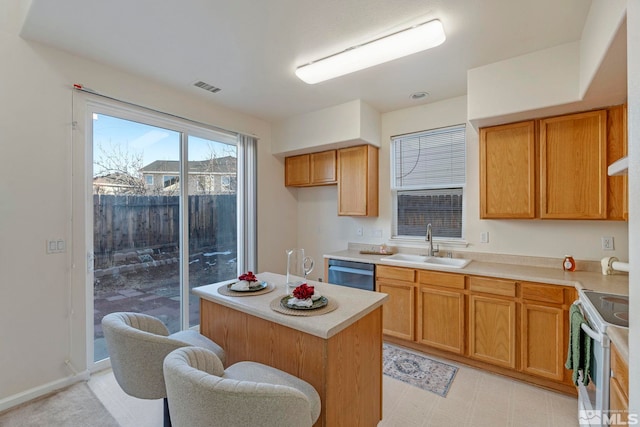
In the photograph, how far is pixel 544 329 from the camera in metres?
2.35

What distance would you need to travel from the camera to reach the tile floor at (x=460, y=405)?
2.03m

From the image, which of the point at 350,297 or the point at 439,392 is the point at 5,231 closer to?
the point at 350,297

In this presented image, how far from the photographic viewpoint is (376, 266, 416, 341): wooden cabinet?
299cm

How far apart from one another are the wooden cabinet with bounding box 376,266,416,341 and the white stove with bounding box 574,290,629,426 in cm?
133

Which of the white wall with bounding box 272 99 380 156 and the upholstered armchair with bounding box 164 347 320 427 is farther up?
the white wall with bounding box 272 99 380 156

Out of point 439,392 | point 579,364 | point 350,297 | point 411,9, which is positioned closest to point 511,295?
point 579,364

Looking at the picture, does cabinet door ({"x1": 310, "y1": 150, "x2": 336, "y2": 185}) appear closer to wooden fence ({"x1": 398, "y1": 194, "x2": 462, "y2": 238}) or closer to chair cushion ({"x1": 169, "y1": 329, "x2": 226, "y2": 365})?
wooden fence ({"x1": 398, "y1": 194, "x2": 462, "y2": 238})

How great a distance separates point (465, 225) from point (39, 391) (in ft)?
13.8

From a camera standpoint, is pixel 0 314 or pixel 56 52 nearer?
pixel 0 314

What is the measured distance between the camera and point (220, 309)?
2004 millimetres

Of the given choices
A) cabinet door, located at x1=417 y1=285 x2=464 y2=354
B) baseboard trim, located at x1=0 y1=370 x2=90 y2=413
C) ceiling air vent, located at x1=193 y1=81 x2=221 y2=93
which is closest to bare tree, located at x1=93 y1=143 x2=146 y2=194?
ceiling air vent, located at x1=193 y1=81 x2=221 y2=93

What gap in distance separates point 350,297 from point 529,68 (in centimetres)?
240

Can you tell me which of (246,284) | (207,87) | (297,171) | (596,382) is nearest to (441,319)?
(596,382)

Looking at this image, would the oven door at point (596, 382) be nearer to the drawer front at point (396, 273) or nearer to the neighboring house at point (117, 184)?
the drawer front at point (396, 273)
